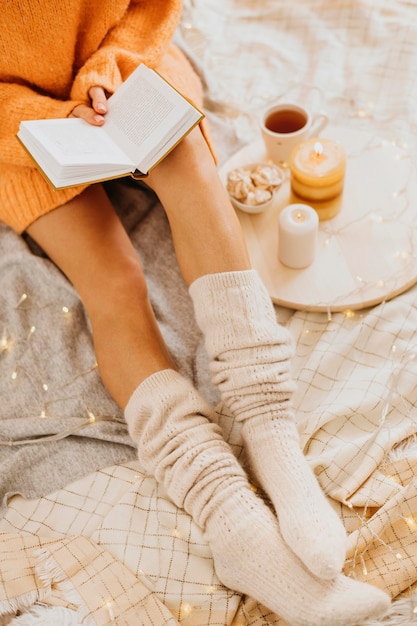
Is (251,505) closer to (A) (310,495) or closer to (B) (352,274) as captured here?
(A) (310,495)

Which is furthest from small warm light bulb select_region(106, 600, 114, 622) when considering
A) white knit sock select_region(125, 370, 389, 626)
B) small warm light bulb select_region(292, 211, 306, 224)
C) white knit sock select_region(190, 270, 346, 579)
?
small warm light bulb select_region(292, 211, 306, 224)

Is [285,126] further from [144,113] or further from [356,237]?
[144,113]

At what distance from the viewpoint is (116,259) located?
1.13 metres

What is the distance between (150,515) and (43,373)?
35 centimetres

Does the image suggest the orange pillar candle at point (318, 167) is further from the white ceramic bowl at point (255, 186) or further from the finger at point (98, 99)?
the finger at point (98, 99)

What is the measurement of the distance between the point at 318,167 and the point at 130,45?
0.42m

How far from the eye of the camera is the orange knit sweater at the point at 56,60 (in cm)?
109

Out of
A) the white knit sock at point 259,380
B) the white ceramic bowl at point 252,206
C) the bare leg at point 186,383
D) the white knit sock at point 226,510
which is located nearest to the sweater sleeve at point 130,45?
the bare leg at point 186,383

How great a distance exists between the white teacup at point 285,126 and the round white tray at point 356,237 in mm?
66

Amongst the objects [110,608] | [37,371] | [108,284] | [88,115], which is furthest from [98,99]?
[110,608]

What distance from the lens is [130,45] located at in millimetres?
1198

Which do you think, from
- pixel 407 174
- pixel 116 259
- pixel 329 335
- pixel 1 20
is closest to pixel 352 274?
pixel 329 335

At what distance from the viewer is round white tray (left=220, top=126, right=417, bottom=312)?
46.3 inches

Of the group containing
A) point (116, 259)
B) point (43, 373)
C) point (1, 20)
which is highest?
point (1, 20)
